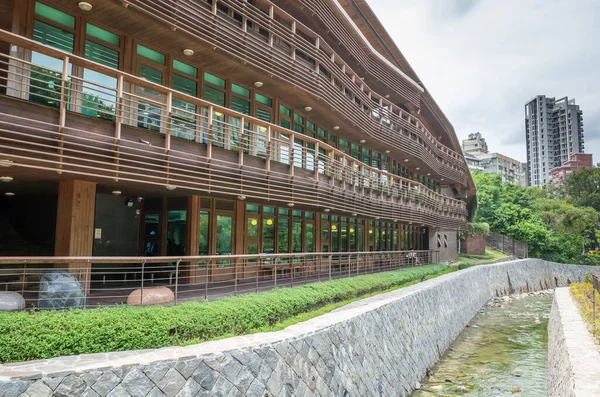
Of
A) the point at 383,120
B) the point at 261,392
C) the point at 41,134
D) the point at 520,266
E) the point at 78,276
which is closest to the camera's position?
the point at 261,392

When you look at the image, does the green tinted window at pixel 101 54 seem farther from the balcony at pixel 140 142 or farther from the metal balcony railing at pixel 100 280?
the metal balcony railing at pixel 100 280

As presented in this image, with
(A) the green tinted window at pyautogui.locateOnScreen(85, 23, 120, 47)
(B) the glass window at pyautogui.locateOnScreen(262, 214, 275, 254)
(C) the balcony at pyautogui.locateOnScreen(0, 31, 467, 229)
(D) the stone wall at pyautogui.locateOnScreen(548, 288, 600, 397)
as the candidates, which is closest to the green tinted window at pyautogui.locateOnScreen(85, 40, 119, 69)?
(A) the green tinted window at pyautogui.locateOnScreen(85, 23, 120, 47)

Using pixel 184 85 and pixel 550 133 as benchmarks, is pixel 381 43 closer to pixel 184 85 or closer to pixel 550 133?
pixel 184 85

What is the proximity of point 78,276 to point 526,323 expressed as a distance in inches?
746

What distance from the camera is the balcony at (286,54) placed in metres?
11.1

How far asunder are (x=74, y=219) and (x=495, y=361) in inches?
493

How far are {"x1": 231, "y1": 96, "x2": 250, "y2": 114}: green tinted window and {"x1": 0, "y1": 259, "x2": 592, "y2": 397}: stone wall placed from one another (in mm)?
8041

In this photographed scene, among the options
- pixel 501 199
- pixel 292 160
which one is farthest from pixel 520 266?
pixel 292 160

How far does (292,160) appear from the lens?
1321 centimetres

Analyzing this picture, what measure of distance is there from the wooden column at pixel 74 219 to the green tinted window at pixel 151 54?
4.29 metres

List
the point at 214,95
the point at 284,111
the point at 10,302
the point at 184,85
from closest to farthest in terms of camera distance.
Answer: the point at 10,302 < the point at 184,85 < the point at 214,95 < the point at 284,111

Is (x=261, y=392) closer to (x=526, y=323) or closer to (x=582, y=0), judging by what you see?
(x=526, y=323)

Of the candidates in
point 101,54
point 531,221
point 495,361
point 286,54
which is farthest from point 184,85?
point 531,221

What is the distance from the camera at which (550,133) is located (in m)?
151
